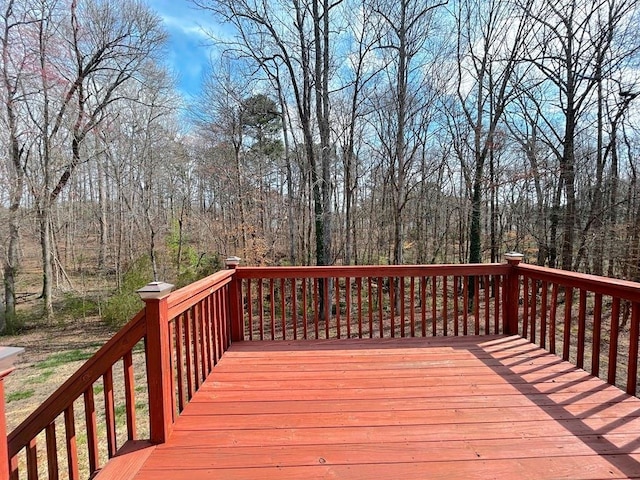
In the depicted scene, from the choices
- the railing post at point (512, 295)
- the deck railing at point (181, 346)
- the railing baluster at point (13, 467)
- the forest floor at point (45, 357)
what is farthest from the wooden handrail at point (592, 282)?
the forest floor at point (45, 357)

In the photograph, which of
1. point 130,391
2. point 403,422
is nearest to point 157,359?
point 130,391

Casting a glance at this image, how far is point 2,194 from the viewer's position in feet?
26.5

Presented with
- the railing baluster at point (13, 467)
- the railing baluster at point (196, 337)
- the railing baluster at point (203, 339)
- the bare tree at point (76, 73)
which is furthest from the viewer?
the bare tree at point (76, 73)

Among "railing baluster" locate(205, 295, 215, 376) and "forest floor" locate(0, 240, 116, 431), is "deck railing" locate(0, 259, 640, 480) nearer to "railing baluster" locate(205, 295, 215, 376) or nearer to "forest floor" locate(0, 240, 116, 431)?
"railing baluster" locate(205, 295, 215, 376)

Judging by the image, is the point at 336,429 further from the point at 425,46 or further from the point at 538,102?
the point at 538,102

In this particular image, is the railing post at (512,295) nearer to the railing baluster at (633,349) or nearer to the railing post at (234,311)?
the railing baluster at (633,349)

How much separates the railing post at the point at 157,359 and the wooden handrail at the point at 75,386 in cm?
5

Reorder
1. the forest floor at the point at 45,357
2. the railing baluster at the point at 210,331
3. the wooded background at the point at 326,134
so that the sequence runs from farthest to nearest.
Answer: the wooded background at the point at 326,134 < the forest floor at the point at 45,357 < the railing baluster at the point at 210,331

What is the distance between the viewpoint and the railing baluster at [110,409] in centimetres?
168

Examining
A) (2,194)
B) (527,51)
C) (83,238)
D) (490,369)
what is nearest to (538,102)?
(527,51)

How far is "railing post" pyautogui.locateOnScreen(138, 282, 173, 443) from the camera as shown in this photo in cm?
176

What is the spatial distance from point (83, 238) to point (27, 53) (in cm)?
583

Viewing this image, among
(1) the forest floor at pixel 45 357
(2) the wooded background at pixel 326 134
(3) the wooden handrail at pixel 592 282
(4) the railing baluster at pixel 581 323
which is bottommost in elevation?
(1) the forest floor at pixel 45 357

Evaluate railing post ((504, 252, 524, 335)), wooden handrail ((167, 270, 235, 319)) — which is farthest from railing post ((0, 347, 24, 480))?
railing post ((504, 252, 524, 335))
